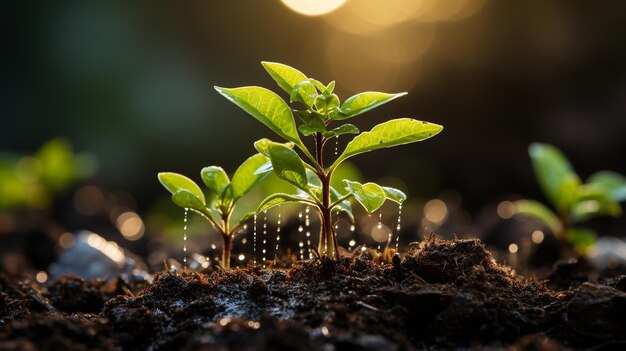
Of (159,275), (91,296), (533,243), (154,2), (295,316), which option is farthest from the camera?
(154,2)

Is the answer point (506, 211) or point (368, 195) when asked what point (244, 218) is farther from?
point (506, 211)

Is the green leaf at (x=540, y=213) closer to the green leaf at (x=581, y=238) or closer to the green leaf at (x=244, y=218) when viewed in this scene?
the green leaf at (x=581, y=238)

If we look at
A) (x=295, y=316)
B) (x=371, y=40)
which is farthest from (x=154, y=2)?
(x=295, y=316)

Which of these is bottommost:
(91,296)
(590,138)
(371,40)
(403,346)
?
(403,346)

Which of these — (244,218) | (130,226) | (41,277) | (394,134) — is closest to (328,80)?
(130,226)

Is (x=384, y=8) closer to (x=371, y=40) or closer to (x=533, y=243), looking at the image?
(x=371, y=40)

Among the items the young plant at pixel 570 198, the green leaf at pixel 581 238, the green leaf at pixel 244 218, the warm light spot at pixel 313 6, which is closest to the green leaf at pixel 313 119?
the green leaf at pixel 244 218
